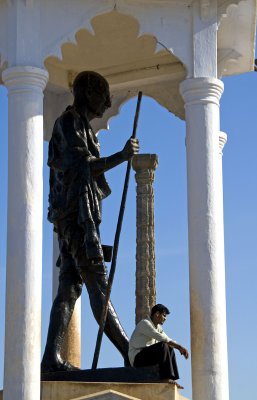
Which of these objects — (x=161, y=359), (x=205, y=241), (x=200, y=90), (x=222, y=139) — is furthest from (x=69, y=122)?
(x=161, y=359)

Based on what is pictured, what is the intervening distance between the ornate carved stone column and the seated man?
5.43 m

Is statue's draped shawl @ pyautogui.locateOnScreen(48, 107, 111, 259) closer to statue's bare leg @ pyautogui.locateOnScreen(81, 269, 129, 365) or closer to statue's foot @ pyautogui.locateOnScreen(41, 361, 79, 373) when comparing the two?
statue's bare leg @ pyautogui.locateOnScreen(81, 269, 129, 365)

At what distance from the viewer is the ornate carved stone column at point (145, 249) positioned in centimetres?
2689

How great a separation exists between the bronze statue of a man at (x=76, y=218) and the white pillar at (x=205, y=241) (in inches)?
37.9

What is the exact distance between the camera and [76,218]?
22109mm

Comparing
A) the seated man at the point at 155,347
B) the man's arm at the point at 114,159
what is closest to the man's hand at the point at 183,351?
the seated man at the point at 155,347

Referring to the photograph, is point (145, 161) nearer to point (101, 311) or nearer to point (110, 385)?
point (101, 311)

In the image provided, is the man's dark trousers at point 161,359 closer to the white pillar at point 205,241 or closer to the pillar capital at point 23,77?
the white pillar at point 205,241

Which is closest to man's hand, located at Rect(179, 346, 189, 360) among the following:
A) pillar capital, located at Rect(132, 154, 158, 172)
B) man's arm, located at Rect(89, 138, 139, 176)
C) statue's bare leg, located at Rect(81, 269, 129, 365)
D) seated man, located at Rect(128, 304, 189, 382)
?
seated man, located at Rect(128, 304, 189, 382)

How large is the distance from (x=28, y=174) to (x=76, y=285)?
2.30 metres

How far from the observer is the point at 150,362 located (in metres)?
20.8

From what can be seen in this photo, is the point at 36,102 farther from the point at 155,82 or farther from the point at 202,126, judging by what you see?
the point at 155,82

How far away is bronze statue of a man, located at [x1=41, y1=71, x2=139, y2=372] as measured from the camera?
21.8 m

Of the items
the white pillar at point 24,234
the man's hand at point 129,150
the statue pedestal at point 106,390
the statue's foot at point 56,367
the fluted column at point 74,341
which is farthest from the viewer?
the fluted column at point 74,341
